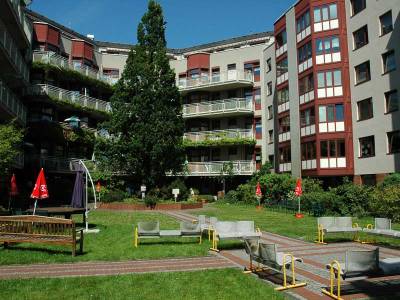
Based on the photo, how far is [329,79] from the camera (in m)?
33.9

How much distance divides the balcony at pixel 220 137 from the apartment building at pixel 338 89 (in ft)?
13.6

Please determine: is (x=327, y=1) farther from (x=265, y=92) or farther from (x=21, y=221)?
(x=21, y=221)

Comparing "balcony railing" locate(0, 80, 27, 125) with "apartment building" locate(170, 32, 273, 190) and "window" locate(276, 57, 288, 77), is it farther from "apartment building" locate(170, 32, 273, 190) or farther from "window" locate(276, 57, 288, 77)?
"window" locate(276, 57, 288, 77)

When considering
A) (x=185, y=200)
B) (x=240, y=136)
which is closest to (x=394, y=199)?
(x=185, y=200)

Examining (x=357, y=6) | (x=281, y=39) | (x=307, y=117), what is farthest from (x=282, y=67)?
(x=357, y=6)

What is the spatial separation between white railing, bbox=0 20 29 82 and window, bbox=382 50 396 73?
25.7 meters

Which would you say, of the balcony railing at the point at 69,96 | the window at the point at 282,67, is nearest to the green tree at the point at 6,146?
the balcony railing at the point at 69,96

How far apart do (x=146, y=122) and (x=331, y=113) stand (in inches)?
594

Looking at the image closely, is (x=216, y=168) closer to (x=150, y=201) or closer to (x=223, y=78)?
(x=223, y=78)

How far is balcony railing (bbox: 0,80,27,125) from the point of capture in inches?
991

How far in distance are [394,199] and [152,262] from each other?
29.3ft

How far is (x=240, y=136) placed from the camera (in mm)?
43250

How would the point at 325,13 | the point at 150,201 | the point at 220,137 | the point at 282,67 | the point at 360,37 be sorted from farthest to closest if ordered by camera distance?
the point at 220,137
the point at 282,67
the point at 325,13
the point at 360,37
the point at 150,201

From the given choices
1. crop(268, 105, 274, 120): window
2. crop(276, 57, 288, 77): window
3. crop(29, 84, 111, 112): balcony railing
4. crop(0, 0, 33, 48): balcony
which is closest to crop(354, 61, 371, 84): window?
crop(276, 57, 288, 77): window
